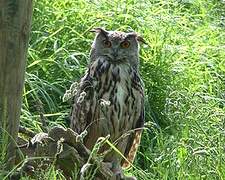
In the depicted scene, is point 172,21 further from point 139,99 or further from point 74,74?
point 139,99

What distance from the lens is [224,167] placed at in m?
4.09

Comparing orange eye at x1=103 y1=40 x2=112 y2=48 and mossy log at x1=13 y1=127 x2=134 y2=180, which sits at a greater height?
orange eye at x1=103 y1=40 x2=112 y2=48

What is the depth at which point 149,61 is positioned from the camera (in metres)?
6.61

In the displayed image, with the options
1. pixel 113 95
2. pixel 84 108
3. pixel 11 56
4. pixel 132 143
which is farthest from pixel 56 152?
pixel 132 143

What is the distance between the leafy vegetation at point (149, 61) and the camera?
5.40 metres

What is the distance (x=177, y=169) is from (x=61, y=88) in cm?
171

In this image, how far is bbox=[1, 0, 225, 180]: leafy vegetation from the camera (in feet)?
17.7

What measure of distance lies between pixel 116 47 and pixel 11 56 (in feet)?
7.07

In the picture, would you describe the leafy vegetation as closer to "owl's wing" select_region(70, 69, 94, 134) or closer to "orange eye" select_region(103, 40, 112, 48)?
"owl's wing" select_region(70, 69, 94, 134)

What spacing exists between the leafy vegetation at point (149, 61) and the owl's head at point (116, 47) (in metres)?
0.38

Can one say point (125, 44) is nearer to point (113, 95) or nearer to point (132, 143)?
point (113, 95)

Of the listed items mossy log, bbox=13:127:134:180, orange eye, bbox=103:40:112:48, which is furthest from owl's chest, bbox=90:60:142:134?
mossy log, bbox=13:127:134:180

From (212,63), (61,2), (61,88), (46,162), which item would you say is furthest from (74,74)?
(46,162)

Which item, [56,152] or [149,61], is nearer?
[56,152]
